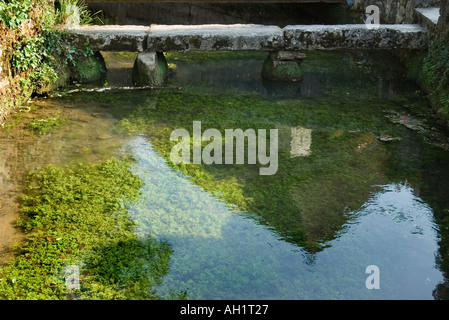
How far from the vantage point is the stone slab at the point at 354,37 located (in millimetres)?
8078

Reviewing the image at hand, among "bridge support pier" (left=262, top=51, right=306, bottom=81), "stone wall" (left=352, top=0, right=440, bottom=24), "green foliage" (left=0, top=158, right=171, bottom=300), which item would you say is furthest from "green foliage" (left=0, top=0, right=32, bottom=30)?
"stone wall" (left=352, top=0, right=440, bottom=24)

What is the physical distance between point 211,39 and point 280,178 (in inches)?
125

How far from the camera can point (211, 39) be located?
26.1 feet

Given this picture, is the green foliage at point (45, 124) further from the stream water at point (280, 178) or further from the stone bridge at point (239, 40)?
the stone bridge at point (239, 40)

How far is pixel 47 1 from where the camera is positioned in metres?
7.56

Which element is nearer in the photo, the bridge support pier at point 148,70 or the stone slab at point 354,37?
the bridge support pier at point 148,70

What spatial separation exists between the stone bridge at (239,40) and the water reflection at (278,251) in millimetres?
3069

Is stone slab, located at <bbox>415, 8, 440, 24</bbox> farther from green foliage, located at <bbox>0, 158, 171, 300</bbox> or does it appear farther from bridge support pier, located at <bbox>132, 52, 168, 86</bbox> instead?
green foliage, located at <bbox>0, 158, 171, 300</bbox>

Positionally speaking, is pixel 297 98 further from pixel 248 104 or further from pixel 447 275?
pixel 447 275

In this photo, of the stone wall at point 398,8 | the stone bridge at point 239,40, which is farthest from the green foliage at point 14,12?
the stone wall at point 398,8

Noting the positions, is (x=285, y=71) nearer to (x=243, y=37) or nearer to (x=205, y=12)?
(x=243, y=37)

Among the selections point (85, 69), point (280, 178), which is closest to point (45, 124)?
point (85, 69)
